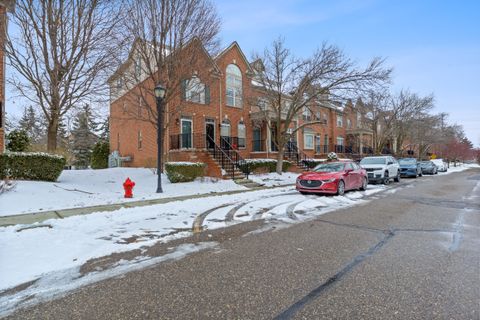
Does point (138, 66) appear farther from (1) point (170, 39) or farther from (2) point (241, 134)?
(2) point (241, 134)

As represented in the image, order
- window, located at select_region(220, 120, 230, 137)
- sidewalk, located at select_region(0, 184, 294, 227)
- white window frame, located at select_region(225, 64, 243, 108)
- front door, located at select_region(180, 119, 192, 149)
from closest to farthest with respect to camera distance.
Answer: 1. sidewalk, located at select_region(0, 184, 294, 227)
2. front door, located at select_region(180, 119, 192, 149)
3. window, located at select_region(220, 120, 230, 137)
4. white window frame, located at select_region(225, 64, 243, 108)

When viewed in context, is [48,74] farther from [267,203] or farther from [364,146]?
[364,146]

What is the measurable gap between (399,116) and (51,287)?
35589 mm

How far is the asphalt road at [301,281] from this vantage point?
2936 millimetres

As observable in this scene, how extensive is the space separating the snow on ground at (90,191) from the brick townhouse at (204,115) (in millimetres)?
2501

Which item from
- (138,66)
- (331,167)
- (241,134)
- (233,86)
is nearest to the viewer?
(331,167)

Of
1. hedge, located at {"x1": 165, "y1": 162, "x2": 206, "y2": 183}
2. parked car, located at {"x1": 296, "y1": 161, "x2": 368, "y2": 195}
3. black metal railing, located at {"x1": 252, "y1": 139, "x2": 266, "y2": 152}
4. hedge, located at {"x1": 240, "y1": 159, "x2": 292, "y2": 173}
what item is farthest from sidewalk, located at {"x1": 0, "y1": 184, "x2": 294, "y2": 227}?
black metal railing, located at {"x1": 252, "y1": 139, "x2": 266, "y2": 152}

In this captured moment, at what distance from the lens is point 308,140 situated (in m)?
32.2

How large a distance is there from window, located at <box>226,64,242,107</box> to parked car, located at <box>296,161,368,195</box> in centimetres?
1155

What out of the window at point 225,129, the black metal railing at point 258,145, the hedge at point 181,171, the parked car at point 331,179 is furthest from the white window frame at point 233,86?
the parked car at point 331,179

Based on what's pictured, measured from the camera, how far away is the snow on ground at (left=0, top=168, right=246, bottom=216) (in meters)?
8.59

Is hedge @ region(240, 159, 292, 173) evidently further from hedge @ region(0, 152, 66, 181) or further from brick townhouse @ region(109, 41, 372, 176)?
hedge @ region(0, 152, 66, 181)

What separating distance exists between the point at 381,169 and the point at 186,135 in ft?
39.6

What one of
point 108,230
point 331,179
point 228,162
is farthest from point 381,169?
point 108,230
